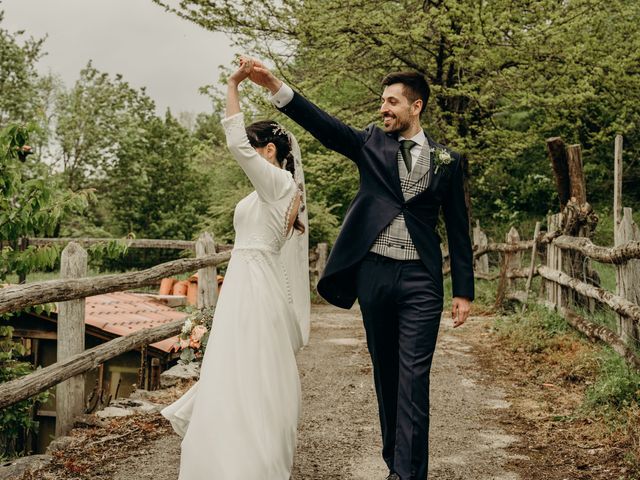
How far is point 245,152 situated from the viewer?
3.59 m

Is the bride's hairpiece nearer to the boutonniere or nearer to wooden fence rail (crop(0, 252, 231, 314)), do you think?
Result: the boutonniere

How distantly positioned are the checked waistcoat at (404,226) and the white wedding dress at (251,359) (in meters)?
0.61

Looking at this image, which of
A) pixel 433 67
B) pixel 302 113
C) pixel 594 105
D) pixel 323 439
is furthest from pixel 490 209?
pixel 302 113

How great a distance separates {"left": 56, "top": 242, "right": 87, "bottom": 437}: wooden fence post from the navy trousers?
2771 millimetres

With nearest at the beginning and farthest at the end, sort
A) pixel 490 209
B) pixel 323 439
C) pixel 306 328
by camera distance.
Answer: pixel 306 328
pixel 323 439
pixel 490 209

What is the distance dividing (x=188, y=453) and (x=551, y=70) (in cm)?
1299

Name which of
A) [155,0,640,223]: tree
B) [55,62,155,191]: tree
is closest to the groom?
[155,0,640,223]: tree

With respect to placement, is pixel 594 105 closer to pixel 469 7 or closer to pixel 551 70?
pixel 551 70

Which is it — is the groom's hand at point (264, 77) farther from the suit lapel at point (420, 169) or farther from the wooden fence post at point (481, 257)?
the wooden fence post at point (481, 257)

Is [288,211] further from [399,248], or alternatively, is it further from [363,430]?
[363,430]

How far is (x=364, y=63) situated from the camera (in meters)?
15.5

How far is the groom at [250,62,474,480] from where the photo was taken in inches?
140

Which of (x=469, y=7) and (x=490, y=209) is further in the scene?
(x=490, y=209)

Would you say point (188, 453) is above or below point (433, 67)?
below
